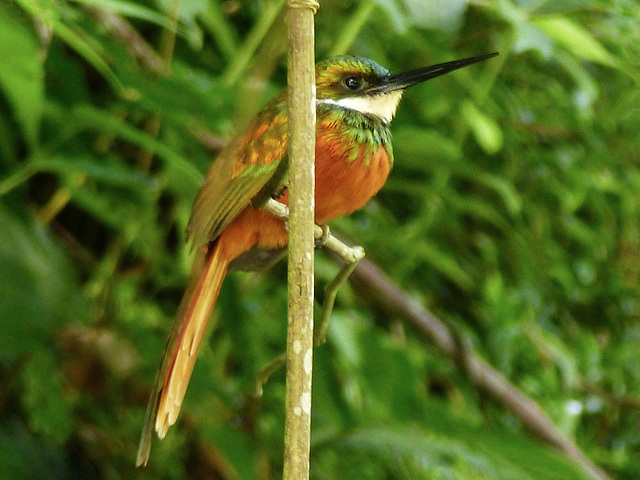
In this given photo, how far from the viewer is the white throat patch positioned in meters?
0.35

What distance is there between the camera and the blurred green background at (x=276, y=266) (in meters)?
0.71

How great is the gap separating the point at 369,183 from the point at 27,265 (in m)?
0.63

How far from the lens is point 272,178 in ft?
0.93

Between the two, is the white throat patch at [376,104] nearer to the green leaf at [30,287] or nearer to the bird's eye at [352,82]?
the bird's eye at [352,82]

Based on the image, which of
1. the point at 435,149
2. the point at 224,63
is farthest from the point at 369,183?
the point at 224,63

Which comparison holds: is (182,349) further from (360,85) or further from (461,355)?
(461,355)

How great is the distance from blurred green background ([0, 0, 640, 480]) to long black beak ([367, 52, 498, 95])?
0.09ft

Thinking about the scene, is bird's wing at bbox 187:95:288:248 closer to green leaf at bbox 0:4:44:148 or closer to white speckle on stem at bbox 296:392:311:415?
white speckle on stem at bbox 296:392:311:415

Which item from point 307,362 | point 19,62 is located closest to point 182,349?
point 307,362

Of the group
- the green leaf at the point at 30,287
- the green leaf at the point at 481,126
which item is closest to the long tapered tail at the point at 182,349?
the green leaf at the point at 30,287

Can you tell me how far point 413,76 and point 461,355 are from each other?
830 mm

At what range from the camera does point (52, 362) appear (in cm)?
88

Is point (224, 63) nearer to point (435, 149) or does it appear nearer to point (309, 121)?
point (435, 149)

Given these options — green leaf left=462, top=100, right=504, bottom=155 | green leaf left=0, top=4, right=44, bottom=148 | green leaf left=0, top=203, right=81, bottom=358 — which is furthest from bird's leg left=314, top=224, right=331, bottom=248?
green leaf left=462, top=100, right=504, bottom=155
